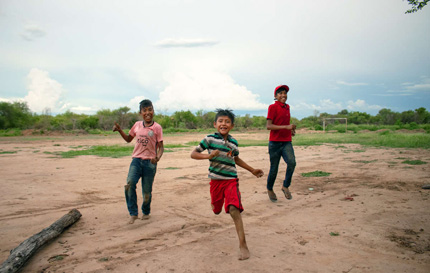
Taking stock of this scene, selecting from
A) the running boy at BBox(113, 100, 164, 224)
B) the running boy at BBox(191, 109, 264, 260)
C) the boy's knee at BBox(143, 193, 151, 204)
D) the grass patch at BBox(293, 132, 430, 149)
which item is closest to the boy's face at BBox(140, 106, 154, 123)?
the running boy at BBox(113, 100, 164, 224)

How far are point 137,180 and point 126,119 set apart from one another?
58149mm

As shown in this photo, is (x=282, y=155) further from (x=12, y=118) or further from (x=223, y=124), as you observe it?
(x=12, y=118)

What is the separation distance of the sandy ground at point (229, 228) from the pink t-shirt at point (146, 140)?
3.37ft

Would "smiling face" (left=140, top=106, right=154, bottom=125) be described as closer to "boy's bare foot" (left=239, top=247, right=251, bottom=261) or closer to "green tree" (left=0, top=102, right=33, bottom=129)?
"boy's bare foot" (left=239, top=247, right=251, bottom=261)

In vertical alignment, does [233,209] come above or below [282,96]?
below

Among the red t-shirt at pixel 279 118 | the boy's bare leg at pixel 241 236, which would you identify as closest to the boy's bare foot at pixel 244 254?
the boy's bare leg at pixel 241 236

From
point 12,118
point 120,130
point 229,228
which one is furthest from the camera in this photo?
point 12,118

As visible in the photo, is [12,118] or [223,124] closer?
[223,124]

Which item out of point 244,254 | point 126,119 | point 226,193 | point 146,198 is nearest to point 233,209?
point 226,193

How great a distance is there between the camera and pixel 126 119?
60.7 meters

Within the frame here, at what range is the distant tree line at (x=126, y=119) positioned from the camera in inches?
1850

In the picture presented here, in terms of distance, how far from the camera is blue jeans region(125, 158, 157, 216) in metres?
4.77

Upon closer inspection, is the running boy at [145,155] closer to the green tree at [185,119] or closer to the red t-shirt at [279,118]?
the red t-shirt at [279,118]

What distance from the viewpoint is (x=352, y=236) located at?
3967 mm
